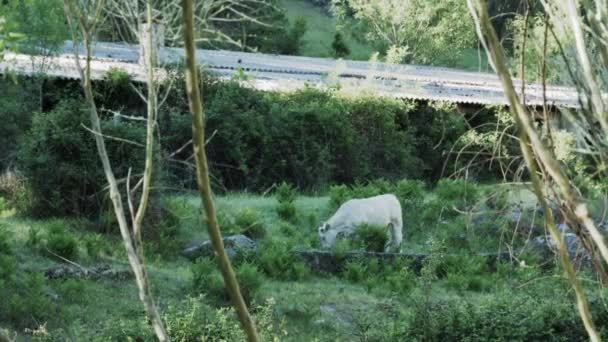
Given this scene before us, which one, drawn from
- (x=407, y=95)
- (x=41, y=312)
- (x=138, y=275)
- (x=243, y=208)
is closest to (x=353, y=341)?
(x=41, y=312)

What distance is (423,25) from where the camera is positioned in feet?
112

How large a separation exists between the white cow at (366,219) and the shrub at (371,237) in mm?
80

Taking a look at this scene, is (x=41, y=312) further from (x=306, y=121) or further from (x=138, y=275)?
(x=306, y=121)

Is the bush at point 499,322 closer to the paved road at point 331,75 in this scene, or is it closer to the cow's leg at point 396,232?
the cow's leg at point 396,232

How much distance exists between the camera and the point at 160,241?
12500 mm

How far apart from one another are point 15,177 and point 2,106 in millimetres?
3656

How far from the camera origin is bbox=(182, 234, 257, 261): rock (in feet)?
41.3

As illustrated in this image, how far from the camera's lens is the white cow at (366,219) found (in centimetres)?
1377

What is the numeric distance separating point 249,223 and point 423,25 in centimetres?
2176

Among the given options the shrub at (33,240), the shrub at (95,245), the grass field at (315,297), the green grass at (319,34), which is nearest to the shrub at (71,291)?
the grass field at (315,297)

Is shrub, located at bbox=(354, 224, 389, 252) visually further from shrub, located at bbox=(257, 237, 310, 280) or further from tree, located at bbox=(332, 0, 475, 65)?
tree, located at bbox=(332, 0, 475, 65)

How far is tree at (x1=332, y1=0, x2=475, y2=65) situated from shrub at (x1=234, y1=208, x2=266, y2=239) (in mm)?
19963

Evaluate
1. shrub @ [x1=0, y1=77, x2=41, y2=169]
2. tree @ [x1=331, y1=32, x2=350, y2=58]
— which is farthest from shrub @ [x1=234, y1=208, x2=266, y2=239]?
tree @ [x1=331, y1=32, x2=350, y2=58]

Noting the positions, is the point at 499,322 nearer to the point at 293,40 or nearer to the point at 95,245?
the point at 95,245
